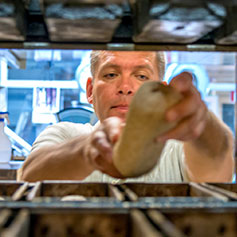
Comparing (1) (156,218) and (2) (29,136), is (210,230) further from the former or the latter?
(2) (29,136)

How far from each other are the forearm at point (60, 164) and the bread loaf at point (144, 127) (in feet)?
0.88

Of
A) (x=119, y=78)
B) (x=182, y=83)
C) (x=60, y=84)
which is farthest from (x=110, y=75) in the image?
(x=60, y=84)

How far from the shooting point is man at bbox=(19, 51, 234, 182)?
60 cm

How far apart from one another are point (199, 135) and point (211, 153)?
15 cm

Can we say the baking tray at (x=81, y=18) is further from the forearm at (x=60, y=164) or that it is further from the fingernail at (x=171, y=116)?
the forearm at (x=60, y=164)

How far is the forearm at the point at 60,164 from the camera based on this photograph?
871 mm

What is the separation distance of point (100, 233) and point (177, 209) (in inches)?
5.2

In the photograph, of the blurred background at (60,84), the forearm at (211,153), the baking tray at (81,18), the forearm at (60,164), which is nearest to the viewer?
the baking tray at (81,18)

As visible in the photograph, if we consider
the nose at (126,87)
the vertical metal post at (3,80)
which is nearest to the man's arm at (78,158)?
the nose at (126,87)

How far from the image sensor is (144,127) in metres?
0.54

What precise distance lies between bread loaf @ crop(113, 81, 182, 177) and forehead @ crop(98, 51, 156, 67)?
81cm

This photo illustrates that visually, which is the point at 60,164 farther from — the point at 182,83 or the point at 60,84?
the point at 60,84

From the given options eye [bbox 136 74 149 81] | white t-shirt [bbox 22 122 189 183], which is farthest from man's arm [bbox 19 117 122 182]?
eye [bbox 136 74 149 81]

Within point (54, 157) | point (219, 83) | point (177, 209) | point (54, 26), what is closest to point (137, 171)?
point (177, 209)
